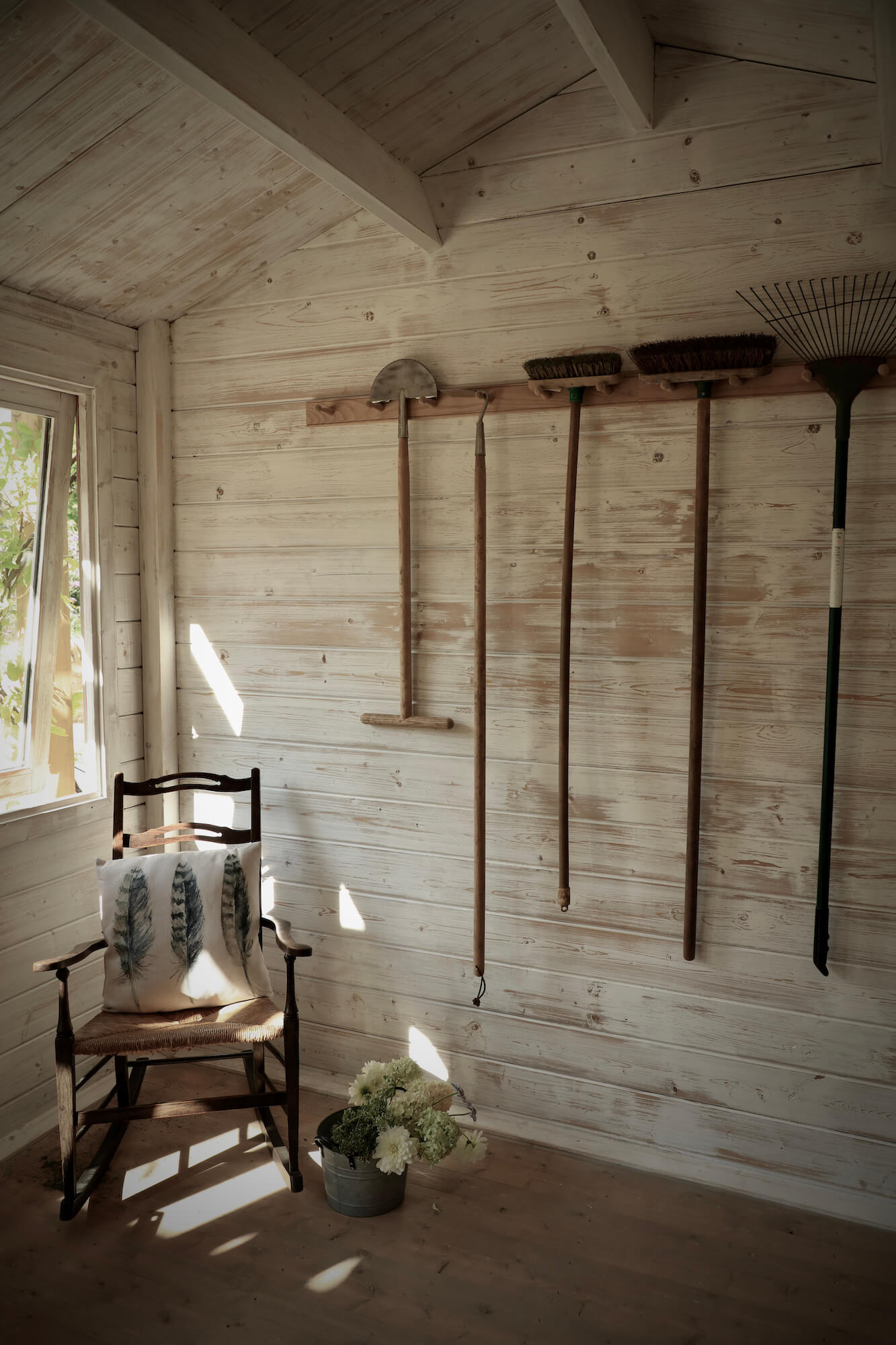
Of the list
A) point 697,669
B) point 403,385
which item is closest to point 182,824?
point 403,385

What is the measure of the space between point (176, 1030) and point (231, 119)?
2.13m

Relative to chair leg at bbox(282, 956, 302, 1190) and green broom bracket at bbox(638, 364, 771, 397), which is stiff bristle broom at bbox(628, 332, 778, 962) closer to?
green broom bracket at bbox(638, 364, 771, 397)

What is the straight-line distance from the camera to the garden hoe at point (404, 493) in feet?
8.32

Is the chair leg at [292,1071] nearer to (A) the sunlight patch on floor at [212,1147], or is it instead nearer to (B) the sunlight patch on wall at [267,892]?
(A) the sunlight patch on floor at [212,1147]

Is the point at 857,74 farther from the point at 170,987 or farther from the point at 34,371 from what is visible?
the point at 170,987

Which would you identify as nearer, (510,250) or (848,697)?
(848,697)

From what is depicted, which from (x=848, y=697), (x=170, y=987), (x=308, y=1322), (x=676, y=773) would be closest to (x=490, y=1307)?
(x=308, y=1322)

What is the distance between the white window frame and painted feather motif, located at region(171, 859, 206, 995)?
48 centimetres

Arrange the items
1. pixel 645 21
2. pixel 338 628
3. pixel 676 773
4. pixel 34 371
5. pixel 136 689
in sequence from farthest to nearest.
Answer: pixel 136 689, pixel 338 628, pixel 34 371, pixel 676 773, pixel 645 21

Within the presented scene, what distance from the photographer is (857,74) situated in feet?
6.78

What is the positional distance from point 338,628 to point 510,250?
112 cm

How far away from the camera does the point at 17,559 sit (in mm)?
2648

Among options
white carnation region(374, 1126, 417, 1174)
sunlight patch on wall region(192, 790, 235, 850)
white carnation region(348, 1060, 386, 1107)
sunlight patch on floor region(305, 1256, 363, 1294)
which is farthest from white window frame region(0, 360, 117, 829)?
sunlight patch on floor region(305, 1256, 363, 1294)

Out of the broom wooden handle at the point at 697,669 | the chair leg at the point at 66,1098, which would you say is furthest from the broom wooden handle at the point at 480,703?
the chair leg at the point at 66,1098
